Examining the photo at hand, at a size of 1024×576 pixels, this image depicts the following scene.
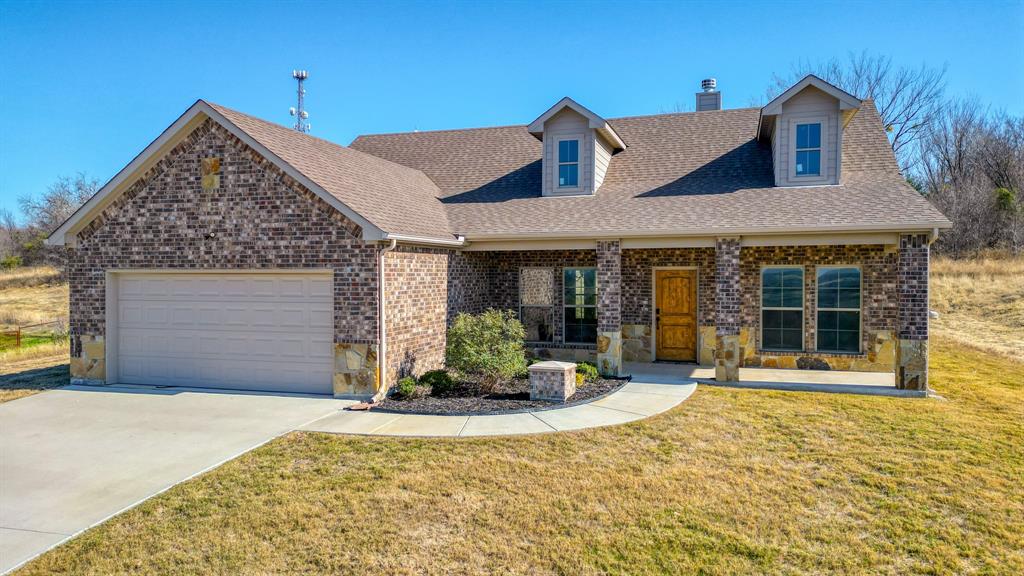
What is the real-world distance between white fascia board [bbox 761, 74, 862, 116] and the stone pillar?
11.6 ft

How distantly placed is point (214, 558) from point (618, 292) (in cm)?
880

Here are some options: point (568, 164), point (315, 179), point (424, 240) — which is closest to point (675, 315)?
point (568, 164)

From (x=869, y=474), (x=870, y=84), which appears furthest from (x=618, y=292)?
(x=870, y=84)

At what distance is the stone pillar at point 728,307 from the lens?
11516mm

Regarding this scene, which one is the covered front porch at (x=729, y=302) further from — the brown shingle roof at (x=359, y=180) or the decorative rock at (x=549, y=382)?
the decorative rock at (x=549, y=382)

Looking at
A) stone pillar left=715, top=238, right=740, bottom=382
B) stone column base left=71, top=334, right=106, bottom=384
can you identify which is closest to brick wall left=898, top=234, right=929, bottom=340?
stone pillar left=715, top=238, right=740, bottom=382

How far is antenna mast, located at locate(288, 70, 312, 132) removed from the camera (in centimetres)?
2630

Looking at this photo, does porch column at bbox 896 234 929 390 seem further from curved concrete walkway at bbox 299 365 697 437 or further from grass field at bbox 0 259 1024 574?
curved concrete walkway at bbox 299 365 697 437

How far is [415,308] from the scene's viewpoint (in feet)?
37.6

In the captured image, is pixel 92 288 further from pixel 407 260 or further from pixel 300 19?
pixel 300 19

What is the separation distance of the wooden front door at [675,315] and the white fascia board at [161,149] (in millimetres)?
7164

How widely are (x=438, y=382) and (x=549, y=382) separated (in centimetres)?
204

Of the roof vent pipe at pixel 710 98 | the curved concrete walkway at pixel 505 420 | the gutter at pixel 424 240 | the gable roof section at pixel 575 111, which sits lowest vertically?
the curved concrete walkway at pixel 505 420

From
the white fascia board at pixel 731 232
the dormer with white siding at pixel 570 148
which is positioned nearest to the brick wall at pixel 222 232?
the white fascia board at pixel 731 232
